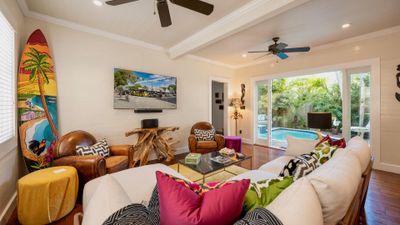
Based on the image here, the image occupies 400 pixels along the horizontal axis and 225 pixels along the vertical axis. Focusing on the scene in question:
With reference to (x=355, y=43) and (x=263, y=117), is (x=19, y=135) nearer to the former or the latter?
(x=263, y=117)

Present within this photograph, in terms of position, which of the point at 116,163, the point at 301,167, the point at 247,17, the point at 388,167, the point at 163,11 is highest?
the point at 247,17

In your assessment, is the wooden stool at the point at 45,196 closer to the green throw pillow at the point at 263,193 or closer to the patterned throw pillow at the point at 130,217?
the patterned throw pillow at the point at 130,217

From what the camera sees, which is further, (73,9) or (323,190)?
(73,9)

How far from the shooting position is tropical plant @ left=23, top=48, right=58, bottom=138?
2322mm

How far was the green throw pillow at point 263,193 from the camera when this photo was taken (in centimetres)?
86

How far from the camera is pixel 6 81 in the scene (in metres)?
1.92

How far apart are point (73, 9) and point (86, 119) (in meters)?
1.73

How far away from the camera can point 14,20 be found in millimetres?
2090

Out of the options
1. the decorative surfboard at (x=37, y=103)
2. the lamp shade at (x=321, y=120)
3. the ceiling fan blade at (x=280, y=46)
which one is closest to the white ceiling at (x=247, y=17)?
the ceiling fan blade at (x=280, y=46)

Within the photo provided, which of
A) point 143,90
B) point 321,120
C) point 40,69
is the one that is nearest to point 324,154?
point 321,120

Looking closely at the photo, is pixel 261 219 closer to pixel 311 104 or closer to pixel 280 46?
pixel 280 46

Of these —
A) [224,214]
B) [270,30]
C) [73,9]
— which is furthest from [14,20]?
[270,30]

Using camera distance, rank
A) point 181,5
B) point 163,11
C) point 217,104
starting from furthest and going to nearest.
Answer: point 217,104 → point 163,11 → point 181,5

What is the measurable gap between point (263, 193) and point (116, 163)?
7.01ft
